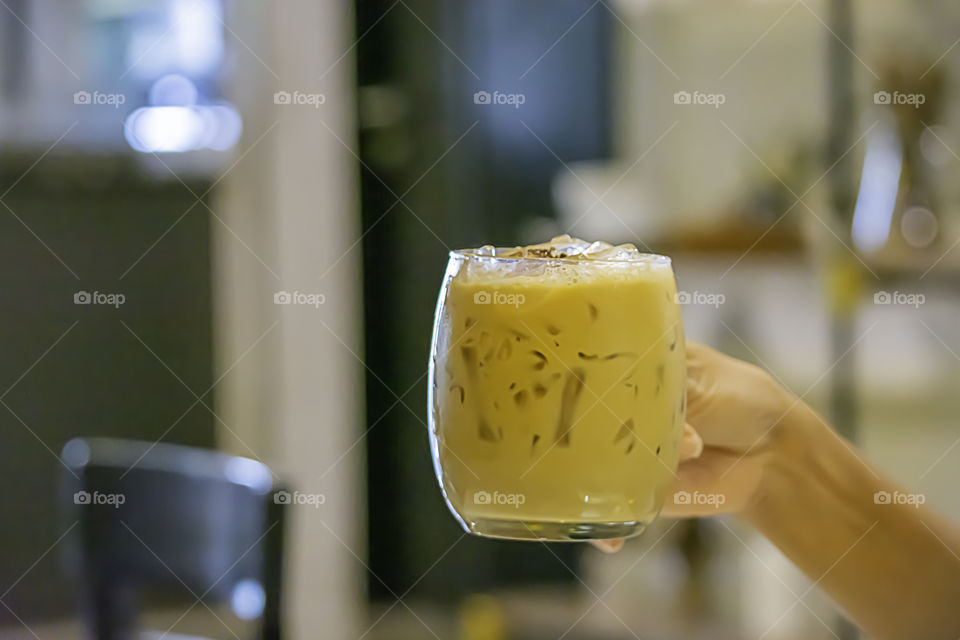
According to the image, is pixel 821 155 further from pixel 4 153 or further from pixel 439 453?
pixel 4 153

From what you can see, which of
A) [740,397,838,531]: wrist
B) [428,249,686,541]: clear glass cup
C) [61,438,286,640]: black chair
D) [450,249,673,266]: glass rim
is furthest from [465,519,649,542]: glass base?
[61,438,286,640]: black chair

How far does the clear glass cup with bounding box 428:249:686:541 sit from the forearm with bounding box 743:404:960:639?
0.32 meters

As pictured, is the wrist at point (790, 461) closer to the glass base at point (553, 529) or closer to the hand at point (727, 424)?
the hand at point (727, 424)

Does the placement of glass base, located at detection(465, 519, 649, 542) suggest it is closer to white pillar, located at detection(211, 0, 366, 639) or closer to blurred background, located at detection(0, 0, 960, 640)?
blurred background, located at detection(0, 0, 960, 640)

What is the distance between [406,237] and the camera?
265 cm

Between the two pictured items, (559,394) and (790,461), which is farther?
(790,461)

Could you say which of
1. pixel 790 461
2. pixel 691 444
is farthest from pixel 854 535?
pixel 691 444

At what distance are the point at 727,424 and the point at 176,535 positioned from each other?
0.71 metres

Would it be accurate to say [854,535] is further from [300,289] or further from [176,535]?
[300,289]

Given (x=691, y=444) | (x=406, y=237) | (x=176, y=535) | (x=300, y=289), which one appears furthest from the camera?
(x=406, y=237)

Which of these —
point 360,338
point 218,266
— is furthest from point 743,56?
point 218,266

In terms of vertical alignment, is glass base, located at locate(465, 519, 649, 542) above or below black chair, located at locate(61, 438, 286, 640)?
above

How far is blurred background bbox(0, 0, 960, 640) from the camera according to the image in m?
1.93

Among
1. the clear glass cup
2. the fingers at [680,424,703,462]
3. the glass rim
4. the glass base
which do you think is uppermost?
the glass rim
